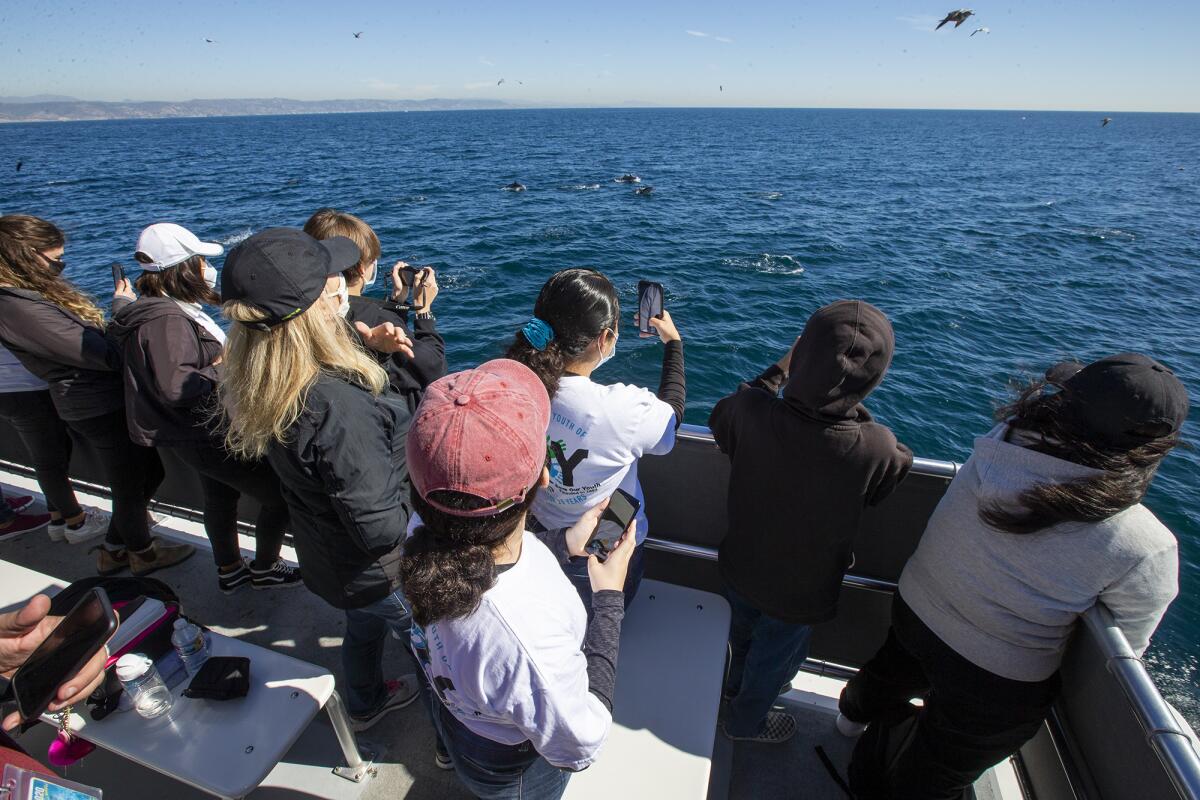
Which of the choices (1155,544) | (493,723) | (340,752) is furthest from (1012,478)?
(340,752)

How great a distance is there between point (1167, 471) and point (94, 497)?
15.2m

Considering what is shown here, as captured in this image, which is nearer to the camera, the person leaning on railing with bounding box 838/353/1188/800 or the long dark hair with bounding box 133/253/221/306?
the person leaning on railing with bounding box 838/353/1188/800

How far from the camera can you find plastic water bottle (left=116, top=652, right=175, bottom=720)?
207 centimetres

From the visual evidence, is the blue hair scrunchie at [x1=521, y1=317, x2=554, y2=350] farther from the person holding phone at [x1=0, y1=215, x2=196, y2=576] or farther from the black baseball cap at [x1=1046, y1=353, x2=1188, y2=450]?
the person holding phone at [x1=0, y1=215, x2=196, y2=576]

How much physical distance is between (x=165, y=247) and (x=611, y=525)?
108 inches

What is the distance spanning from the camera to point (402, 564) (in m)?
1.45

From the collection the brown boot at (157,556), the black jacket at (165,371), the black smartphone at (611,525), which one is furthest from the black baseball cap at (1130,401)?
the brown boot at (157,556)

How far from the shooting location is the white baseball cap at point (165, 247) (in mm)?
2863

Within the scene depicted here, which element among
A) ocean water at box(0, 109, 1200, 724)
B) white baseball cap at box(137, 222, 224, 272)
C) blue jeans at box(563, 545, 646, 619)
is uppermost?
white baseball cap at box(137, 222, 224, 272)

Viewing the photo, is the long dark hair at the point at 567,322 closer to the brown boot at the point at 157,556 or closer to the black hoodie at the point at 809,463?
the black hoodie at the point at 809,463

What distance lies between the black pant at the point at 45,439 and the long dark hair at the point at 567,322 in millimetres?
3499

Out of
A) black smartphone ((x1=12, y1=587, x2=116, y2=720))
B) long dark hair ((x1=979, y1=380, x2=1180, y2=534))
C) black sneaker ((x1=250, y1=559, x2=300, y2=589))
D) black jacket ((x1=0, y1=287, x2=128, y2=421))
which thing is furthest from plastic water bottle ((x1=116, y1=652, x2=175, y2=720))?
long dark hair ((x1=979, y1=380, x2=1180, y2=534))

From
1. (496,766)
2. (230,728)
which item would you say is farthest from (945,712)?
(230,728)

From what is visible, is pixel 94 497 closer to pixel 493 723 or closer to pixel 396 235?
pixel 493 723
